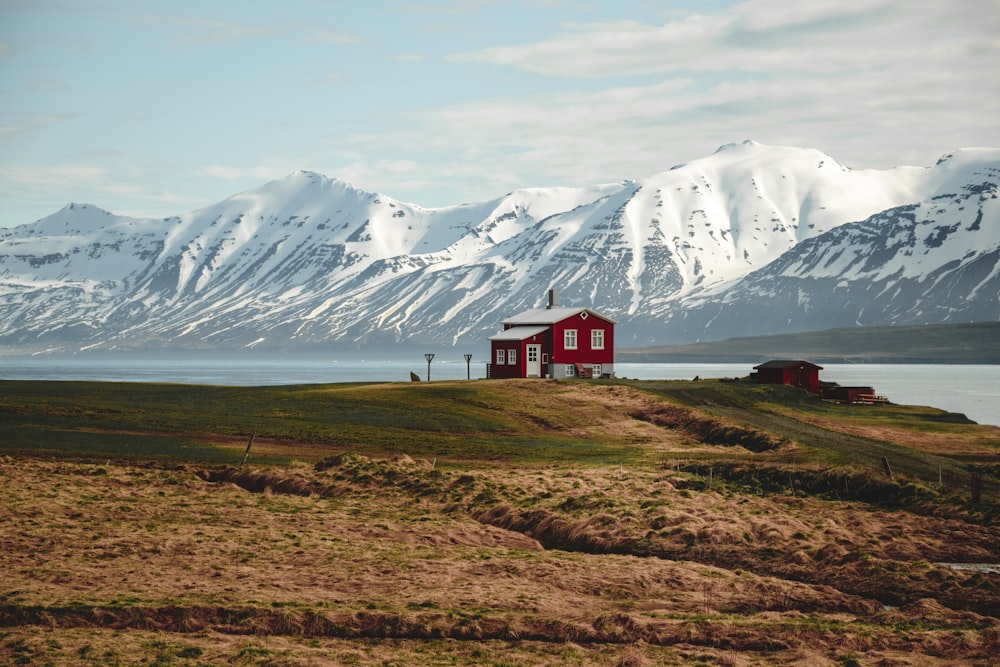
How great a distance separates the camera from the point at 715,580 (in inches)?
1303

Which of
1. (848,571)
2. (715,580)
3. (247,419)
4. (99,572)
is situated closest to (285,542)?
(99,572)

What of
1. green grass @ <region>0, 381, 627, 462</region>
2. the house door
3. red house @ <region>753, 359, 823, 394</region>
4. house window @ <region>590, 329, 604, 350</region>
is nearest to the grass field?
green grass @ <region>0, 381, 627, 462</region>

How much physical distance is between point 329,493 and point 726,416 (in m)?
40.4

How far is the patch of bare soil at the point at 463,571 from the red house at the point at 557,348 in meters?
61.3

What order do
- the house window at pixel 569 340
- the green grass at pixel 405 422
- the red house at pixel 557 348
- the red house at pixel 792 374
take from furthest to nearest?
the red house at pixel 792 374
the house window at pixel 569 340
the red house at pixel 557 348
the green grass at pixel 405 422

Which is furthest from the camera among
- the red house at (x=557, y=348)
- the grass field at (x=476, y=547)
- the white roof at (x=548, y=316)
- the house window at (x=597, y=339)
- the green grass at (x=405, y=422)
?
the house window at (x=597, y=339)

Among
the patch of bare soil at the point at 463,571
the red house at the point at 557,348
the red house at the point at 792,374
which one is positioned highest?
the red house at the point at 557,348

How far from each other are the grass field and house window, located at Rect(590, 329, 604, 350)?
43.8 metres

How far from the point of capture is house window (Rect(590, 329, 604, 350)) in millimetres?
115062

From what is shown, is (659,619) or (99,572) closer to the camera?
(659,619)

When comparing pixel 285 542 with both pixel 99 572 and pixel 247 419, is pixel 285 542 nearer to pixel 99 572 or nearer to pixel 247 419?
pixel 99 572

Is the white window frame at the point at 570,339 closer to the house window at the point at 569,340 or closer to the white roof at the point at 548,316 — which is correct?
the house window at the point at 569,340

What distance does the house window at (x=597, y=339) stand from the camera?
378 feet

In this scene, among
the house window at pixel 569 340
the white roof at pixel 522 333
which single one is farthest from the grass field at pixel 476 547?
the house window at pixel 569 340
